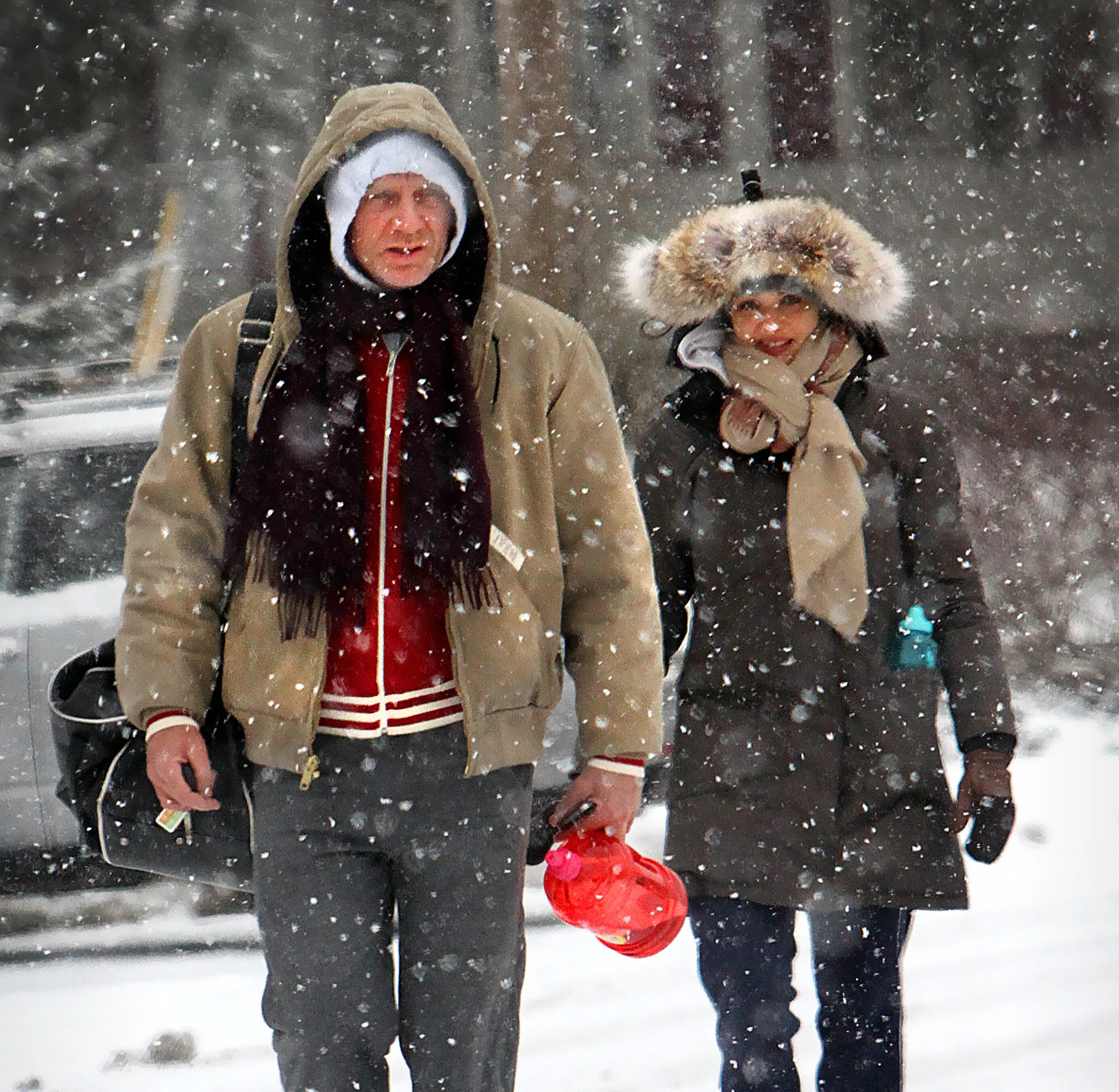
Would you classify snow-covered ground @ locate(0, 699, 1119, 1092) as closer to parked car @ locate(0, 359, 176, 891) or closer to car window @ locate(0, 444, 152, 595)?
parked car @ locate(0, 359, 176, 891)

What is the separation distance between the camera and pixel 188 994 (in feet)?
12.3

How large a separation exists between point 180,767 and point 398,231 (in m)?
0.92

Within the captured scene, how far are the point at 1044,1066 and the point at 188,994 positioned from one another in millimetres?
2368

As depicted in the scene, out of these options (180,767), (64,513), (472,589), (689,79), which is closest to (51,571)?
(64,513)

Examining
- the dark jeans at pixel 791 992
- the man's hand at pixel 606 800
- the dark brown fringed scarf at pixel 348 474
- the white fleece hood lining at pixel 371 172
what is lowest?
the dark jeans at pixel 791 992

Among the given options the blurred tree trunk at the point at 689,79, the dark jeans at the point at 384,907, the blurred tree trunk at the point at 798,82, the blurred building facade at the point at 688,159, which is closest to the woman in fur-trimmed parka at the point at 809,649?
the dark jeans at the point at 384,907

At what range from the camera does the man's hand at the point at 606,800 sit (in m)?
2.14

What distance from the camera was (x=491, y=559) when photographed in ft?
6.81

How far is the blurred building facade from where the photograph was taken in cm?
915

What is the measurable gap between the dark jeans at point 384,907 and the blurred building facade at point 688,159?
18.0 feet

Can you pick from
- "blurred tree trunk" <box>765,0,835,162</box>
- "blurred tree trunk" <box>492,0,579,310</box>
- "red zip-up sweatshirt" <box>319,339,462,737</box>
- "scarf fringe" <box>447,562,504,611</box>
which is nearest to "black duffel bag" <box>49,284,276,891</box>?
"red zip-up sweatshirt" <box>319,339,462,737</box>

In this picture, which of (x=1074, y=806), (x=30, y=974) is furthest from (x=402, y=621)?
(x=1074, y=806)

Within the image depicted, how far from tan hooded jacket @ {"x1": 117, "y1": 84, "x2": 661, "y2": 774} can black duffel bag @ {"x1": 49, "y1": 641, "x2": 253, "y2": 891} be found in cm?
8

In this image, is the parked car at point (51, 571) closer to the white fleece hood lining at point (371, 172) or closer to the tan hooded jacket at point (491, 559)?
the tan hooded jacket at point (491, 559)
